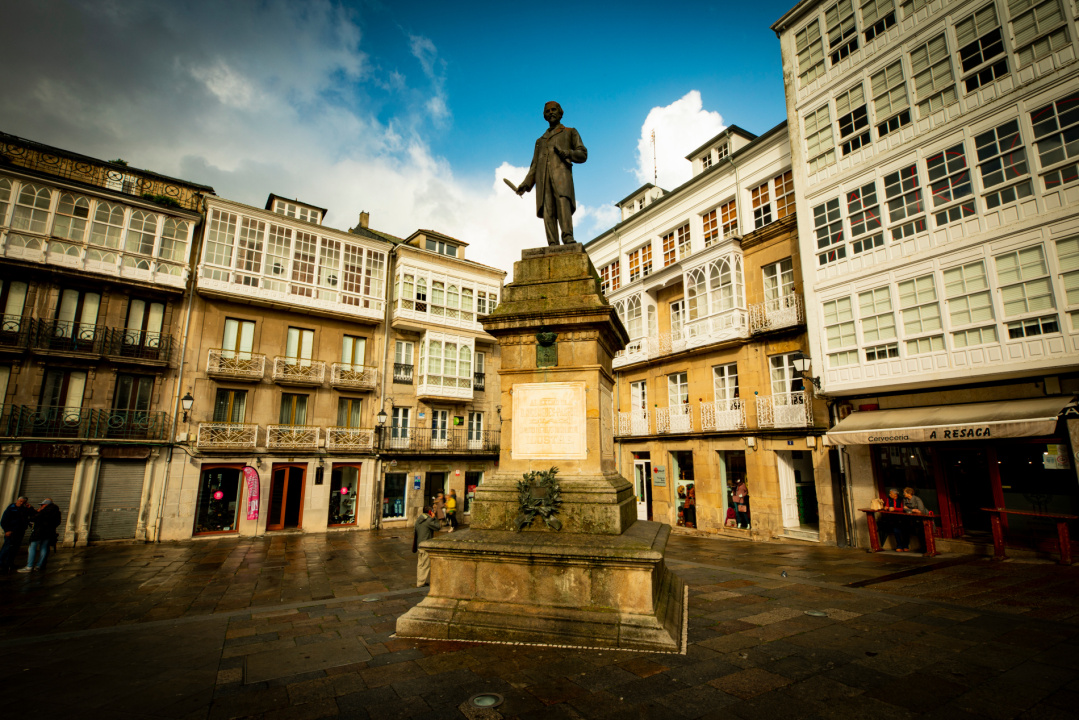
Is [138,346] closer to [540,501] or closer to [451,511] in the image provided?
[451,511]

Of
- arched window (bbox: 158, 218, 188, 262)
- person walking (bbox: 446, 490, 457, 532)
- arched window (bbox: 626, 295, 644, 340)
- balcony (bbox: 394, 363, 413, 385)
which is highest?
arched window (bbox: 158, 218, 188, 262)

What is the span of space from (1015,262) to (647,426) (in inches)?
539

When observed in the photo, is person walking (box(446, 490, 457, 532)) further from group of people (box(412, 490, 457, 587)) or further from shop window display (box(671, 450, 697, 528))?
shop window display (box(671, 450, 697, 528))

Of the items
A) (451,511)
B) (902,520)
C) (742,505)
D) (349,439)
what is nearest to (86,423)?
(349,439)

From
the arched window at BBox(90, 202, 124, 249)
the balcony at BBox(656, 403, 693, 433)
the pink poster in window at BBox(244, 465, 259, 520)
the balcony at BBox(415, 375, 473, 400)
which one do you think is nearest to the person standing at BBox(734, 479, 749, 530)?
the balcony at BBox(656, 403, 693, 433)

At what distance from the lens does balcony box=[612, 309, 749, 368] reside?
18375 millimetres

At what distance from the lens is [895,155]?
546 inches

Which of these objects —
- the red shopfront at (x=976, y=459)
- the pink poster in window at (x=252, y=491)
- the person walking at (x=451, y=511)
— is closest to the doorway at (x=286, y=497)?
the pink poster in window at (x=252, y=491)

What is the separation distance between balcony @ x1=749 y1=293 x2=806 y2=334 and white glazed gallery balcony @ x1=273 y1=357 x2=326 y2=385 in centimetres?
1846

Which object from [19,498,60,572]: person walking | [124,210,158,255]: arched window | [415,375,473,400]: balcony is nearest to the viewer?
[19,498,60,572]: person walking

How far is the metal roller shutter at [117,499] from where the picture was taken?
17844mm

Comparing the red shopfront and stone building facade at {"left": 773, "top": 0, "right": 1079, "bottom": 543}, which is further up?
stone building facade at {"left": 773, "top": 0, "right": 1079, "bottom": 543}

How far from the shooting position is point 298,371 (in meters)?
22.1

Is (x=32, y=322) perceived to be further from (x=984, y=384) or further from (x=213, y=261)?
(x=984, y=384)
